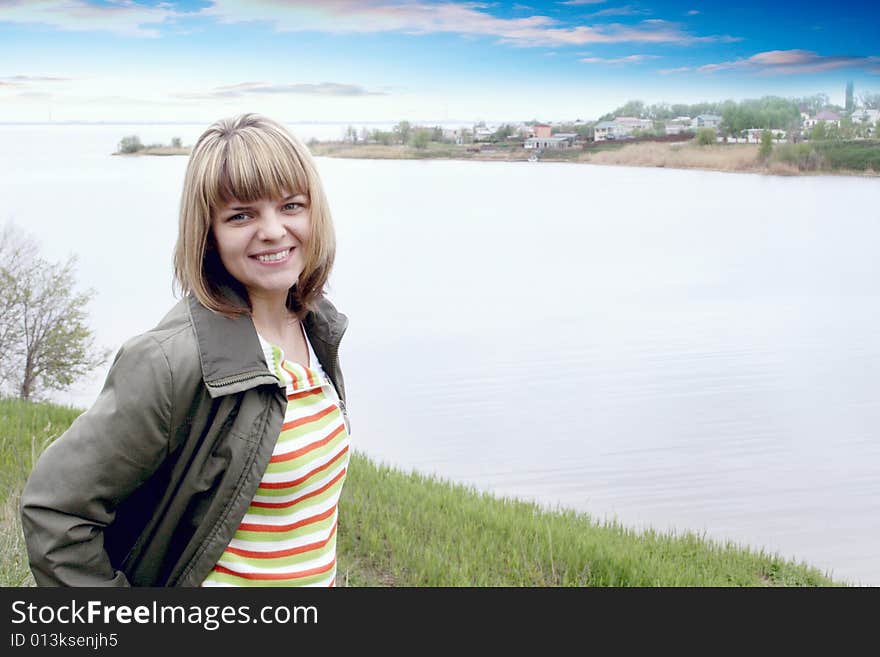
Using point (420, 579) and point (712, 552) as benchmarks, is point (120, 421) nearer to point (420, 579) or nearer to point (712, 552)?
point (420, 579)

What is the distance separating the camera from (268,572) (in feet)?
5.65

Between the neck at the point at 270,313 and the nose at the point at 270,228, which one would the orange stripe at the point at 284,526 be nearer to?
the neck at the point at 270,313

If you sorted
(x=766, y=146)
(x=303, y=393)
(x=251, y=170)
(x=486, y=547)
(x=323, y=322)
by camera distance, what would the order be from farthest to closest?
(x=766, y=146) → (x=486, y=547) → (x=323, y=322) → (x=303, y=393) → (x=251, y=170)

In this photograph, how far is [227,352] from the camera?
1.60 meters

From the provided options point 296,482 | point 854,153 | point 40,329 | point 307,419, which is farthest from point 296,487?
point 854,153

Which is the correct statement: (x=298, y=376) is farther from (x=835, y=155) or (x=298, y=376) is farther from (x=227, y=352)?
(x=835, y=155)

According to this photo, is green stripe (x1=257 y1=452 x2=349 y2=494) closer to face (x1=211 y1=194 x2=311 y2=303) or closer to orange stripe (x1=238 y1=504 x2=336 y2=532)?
orange stripe (x1=238 y1=504 x2=336 y2=532)

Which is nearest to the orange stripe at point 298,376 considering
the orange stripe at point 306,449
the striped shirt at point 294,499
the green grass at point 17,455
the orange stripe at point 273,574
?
the striped shirt at point 294,499

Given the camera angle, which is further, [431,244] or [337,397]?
[431,244]

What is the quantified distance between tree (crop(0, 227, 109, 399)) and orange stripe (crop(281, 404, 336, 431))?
10097 mm

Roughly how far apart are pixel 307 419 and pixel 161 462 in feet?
0.90

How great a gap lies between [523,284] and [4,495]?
2547 centimetres

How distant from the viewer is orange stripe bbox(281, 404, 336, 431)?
1.69 m
